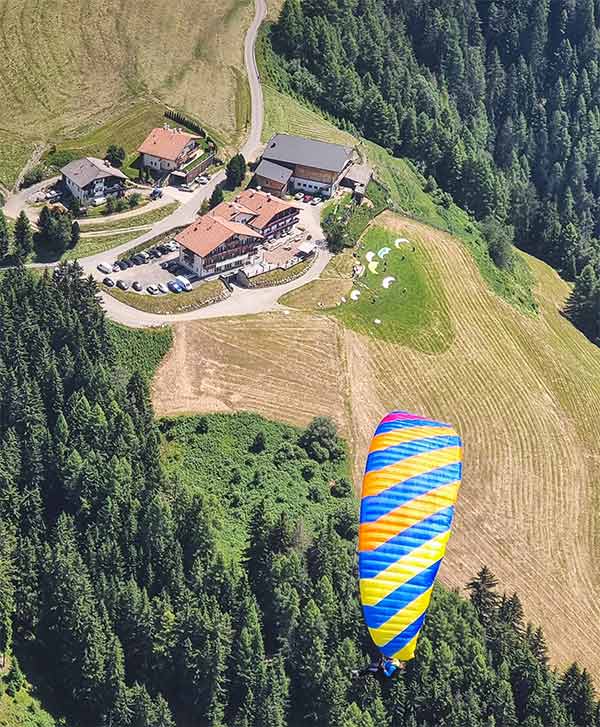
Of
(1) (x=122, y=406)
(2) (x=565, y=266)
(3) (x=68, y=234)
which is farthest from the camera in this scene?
(2) (x=565, y=266)

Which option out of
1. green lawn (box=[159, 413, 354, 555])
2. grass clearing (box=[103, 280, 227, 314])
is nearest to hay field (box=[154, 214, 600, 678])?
green lawn (box=[159, 413, 354, 555])

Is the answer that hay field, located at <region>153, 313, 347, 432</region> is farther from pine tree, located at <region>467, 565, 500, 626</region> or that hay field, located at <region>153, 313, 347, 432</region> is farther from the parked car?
pine tree, located at <region>467, 565, 500, 626</region>

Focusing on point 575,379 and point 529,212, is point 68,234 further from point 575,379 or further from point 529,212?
point 529,212

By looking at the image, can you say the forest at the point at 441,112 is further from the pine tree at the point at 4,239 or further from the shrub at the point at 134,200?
the pine tree at the point at 4,239

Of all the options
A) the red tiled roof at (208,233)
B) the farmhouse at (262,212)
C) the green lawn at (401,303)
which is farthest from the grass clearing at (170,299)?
the green lawn at (401,303)

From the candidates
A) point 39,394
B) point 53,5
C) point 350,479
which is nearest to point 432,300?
point 350,479

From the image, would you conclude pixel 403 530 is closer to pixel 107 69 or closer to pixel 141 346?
pixel 141 346

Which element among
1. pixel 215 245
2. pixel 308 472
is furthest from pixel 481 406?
pixel 215 245
